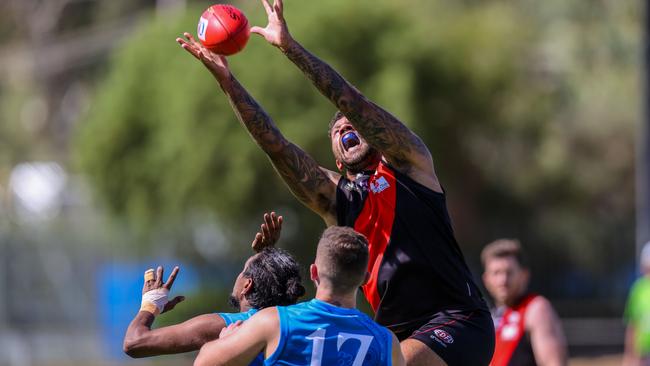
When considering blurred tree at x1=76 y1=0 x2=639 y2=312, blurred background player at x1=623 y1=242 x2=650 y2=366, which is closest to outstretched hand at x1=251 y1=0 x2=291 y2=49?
blurred background player at x1=623 y1=242 x2=650 y2=366

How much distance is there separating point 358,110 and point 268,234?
2.78ft

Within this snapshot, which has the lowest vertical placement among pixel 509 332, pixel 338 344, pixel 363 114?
pixel 338 344

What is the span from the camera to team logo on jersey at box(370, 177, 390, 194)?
649 cm

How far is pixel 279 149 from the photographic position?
6781 mm

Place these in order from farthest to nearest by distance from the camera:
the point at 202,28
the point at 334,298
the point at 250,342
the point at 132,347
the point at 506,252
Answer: the point at 506,252
the point at 202,28
the point at 132,347
the point at 334,298
the point at 250,342

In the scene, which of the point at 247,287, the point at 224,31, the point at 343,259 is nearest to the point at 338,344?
the point at 343,259

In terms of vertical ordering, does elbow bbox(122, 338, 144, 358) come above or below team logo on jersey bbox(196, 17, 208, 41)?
below

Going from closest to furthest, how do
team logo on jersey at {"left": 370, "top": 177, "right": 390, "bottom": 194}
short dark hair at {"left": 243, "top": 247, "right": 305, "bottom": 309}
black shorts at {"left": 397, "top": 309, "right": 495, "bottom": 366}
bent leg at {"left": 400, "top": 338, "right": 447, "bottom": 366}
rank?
short dark hair at {"left": 243, "top": 247, "right": 305, "bottom": 309}, bent leg at {"left": 400, "top": 338, "right": 447, "bottom": 366}, black shorts at {"left": 397, "top": 309, "right": 495, "bottom": 366}, team logo on jersey at {"left": 370, "top": 177, "right": 390, "bottom": 194}

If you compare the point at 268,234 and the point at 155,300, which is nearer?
the point at 155,300

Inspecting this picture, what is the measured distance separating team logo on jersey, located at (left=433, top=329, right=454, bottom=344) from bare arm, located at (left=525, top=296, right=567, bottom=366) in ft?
7.30

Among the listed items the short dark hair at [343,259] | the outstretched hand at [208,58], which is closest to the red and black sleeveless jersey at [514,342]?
the outstretched hand at [208,58]

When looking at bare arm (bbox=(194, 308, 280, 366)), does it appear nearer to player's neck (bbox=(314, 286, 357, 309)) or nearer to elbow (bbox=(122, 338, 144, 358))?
player's neck (bbox=(314, 286, 357, 309))

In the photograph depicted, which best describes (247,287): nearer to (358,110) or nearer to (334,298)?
(334,298)

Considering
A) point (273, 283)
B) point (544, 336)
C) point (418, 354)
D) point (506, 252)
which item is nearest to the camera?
point (273, 283)
